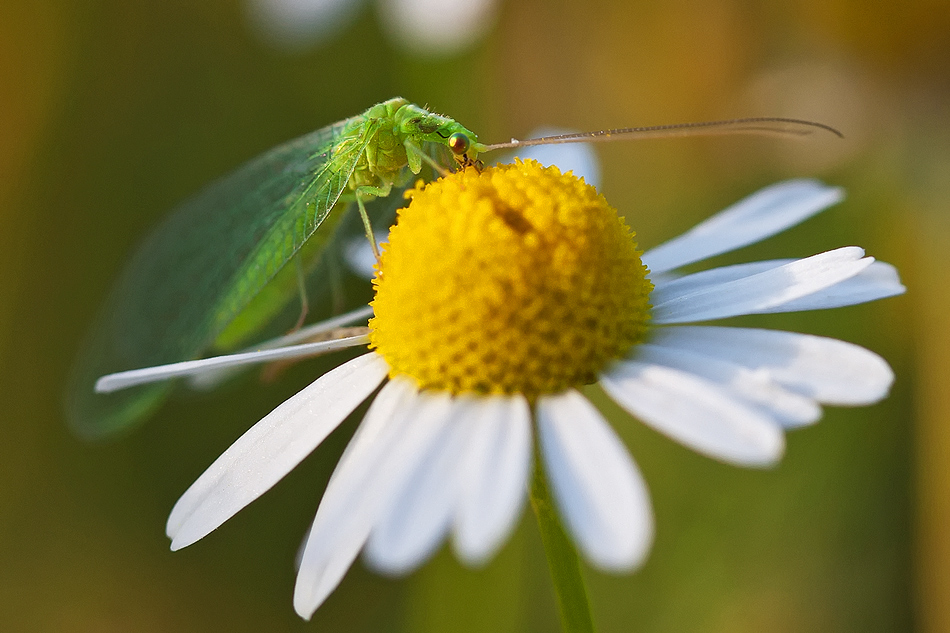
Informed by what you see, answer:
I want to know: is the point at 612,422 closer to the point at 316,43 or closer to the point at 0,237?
the point at 316,43

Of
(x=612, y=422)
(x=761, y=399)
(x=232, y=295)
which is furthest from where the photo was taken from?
(x=612, y=422)

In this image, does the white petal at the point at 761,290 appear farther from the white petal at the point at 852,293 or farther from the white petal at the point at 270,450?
the white petal at the point at 270,450

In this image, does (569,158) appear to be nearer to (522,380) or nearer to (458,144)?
(458,144)

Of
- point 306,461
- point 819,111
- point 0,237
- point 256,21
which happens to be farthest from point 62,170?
point 819,111

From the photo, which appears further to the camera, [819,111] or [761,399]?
[819,111]

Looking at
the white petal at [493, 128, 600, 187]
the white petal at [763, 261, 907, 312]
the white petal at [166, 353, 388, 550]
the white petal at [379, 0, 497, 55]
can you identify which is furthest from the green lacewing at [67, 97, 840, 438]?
the white petal at [379, 0, 497, 55]
